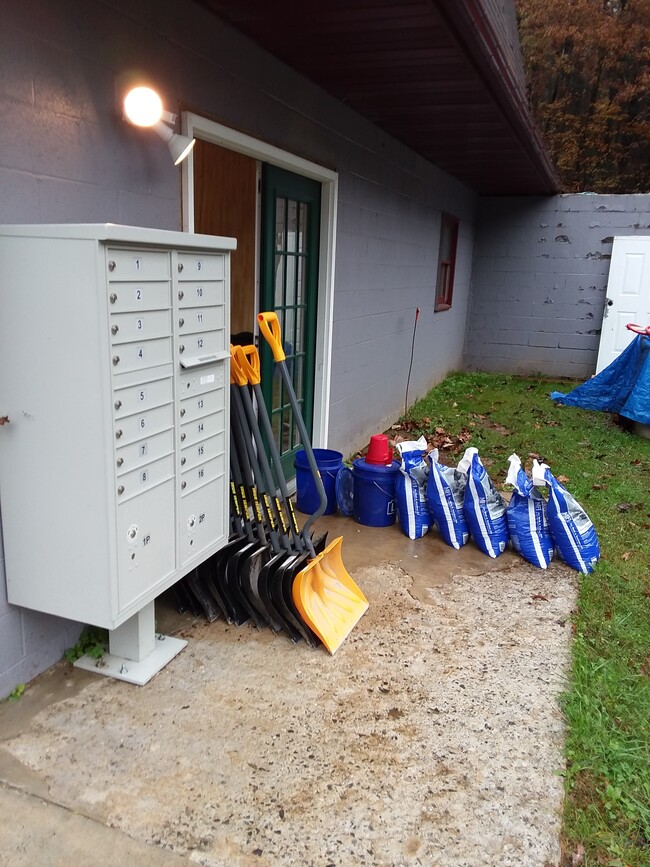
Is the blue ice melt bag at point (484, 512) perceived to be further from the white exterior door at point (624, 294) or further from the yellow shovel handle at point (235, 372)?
the white exterior door at point (624, 294)

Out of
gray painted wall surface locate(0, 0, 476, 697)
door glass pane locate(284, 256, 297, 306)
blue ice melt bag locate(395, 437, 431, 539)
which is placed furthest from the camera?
door glass pane locate(284, 256, 297, 306)

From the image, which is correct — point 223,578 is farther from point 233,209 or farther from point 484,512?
point 233,209

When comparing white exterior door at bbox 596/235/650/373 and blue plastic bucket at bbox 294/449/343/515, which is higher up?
white exterior door at bbox 596/235/650/373

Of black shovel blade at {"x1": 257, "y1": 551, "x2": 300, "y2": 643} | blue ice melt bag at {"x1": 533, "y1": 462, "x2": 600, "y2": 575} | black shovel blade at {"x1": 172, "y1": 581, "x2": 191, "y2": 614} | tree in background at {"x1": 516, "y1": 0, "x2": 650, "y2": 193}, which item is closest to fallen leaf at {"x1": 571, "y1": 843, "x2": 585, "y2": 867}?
black shovel blade at {"x1": 257, "y1": 551, "x2": 300, "y2": 643}

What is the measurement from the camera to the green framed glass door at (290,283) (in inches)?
167

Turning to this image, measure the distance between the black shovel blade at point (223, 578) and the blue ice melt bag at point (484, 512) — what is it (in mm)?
1465

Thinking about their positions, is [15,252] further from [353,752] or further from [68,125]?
[353,752]

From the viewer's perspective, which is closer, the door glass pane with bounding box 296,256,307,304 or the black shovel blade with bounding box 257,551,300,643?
the black shovel blade with bounding box 257,551,300,643

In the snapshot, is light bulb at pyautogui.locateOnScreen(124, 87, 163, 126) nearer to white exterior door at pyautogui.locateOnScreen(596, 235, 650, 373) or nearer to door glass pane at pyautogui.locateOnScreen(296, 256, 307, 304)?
door glass pane at pyautogui.locateOnScreen(296, 256, 307, 304)

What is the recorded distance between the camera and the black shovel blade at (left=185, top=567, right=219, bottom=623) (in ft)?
10.4

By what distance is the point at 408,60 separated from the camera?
3.98 metres

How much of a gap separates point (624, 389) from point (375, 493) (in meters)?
4.78

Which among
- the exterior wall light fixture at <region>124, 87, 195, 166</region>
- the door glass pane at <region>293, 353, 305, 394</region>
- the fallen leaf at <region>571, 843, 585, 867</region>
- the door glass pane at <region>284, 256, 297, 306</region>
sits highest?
the exterior wall light fixture at <region>124, 87, 195, 166</region>

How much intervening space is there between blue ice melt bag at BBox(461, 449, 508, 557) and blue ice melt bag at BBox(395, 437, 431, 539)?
0.29 metres
